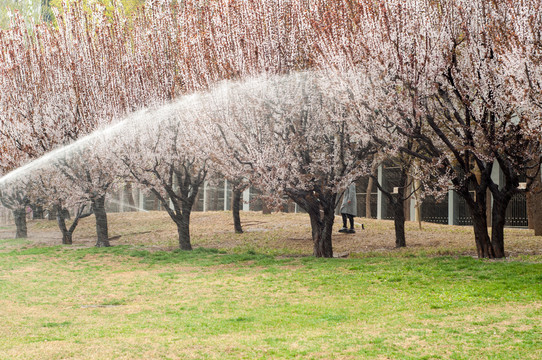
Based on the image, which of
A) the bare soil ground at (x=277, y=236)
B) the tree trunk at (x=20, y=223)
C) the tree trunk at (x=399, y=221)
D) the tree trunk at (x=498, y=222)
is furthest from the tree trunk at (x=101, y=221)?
the tree trunk at (x=498, y=222)

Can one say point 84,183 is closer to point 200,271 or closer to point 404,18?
point 200,271

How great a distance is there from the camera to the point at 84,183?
2491cm

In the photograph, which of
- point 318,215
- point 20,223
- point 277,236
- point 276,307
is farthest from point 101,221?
point 276,307

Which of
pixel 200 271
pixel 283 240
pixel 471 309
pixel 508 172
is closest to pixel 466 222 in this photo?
pixel 283 240

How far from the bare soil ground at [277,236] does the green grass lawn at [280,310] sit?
2.81m

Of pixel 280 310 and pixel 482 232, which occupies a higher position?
pixel 482 232

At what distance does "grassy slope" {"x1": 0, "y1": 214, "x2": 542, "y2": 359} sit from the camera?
28.5 feet

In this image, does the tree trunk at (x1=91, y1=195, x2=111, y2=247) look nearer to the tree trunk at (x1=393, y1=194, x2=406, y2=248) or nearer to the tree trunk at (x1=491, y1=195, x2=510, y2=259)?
the tree trunk at (x1=393, y1=194, x2=406, y2=248)

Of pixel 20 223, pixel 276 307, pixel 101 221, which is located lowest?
pixel 276 307

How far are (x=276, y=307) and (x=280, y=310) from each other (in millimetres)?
351

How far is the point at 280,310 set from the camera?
1155cm

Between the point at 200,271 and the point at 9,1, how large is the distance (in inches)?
1023

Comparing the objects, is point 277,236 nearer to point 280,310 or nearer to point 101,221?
point 101,221

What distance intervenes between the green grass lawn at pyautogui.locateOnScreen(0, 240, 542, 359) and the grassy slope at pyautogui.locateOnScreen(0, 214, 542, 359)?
0.03 m
